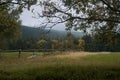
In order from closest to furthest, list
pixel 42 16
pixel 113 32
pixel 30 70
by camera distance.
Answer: pixel 30 70
pixel 42 16
pixel 113 32

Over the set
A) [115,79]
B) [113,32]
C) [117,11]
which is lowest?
[115,79]

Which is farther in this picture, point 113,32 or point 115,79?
point 113,32

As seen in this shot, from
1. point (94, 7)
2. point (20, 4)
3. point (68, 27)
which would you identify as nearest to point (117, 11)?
point (94, 7)

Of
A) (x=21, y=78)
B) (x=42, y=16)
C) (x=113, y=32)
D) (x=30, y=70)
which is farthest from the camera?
(x=113, y=32)

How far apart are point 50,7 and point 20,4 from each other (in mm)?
1810

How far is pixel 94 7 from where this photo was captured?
1895 cm

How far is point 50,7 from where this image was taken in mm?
18438

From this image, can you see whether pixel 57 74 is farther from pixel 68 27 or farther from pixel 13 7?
pixel 13 7

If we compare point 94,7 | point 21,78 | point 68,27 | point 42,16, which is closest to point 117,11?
point 94,7

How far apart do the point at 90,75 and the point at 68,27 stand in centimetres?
385

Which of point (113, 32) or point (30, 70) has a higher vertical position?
point (113, 32)

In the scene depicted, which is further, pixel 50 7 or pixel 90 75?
pixel 50 7

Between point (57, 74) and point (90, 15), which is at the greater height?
point (90, 15)

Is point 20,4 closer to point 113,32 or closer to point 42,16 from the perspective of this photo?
point 42,16
